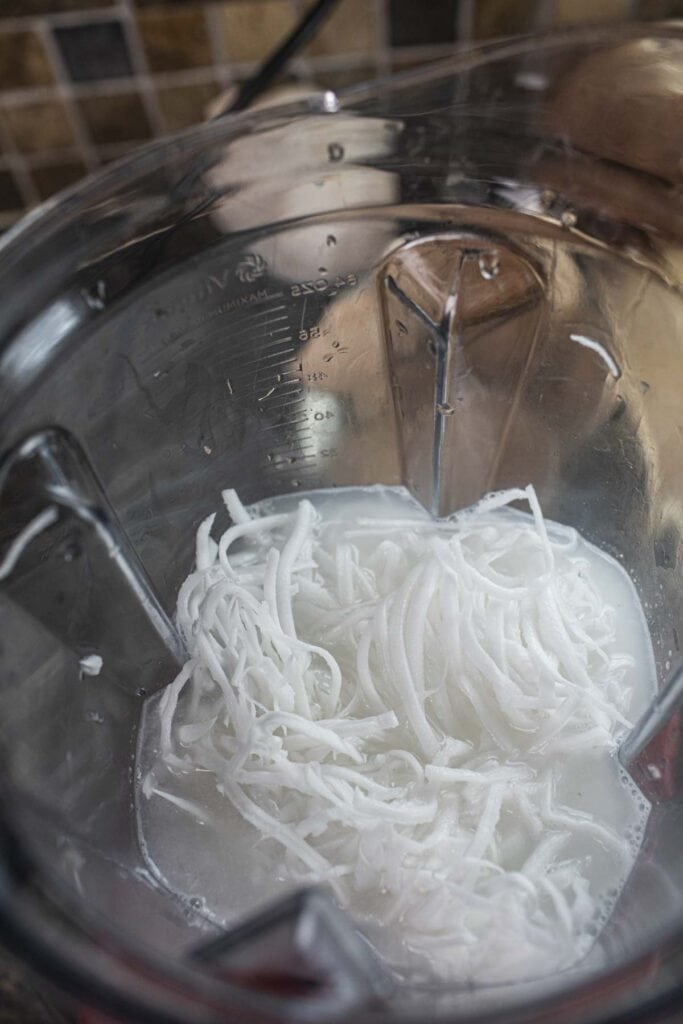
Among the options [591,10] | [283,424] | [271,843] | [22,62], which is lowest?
[271,843]

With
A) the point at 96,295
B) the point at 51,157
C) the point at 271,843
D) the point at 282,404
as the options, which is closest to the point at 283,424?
the point at 282,404

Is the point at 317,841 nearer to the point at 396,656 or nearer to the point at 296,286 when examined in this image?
the point at 396,656

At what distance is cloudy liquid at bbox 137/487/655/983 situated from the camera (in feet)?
1.45

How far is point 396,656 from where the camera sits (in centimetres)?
52

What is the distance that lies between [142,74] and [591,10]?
0.54 metres

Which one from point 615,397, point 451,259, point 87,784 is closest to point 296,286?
point 451,259

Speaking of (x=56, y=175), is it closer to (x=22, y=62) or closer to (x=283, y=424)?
(x=22, y=62)

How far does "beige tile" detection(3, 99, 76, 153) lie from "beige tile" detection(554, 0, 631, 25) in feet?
2.02

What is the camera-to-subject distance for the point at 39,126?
1146 millimetres

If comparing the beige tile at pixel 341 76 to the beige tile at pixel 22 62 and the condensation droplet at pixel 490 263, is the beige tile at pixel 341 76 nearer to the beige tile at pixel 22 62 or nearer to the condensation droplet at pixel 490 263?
the beige tile at pixel 22 62

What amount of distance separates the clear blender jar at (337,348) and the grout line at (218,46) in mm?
556

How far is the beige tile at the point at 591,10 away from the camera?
1058mm

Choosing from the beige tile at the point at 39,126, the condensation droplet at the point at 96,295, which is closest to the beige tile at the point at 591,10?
the beige tile at the point at 39,126

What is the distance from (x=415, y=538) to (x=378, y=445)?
94 mm
